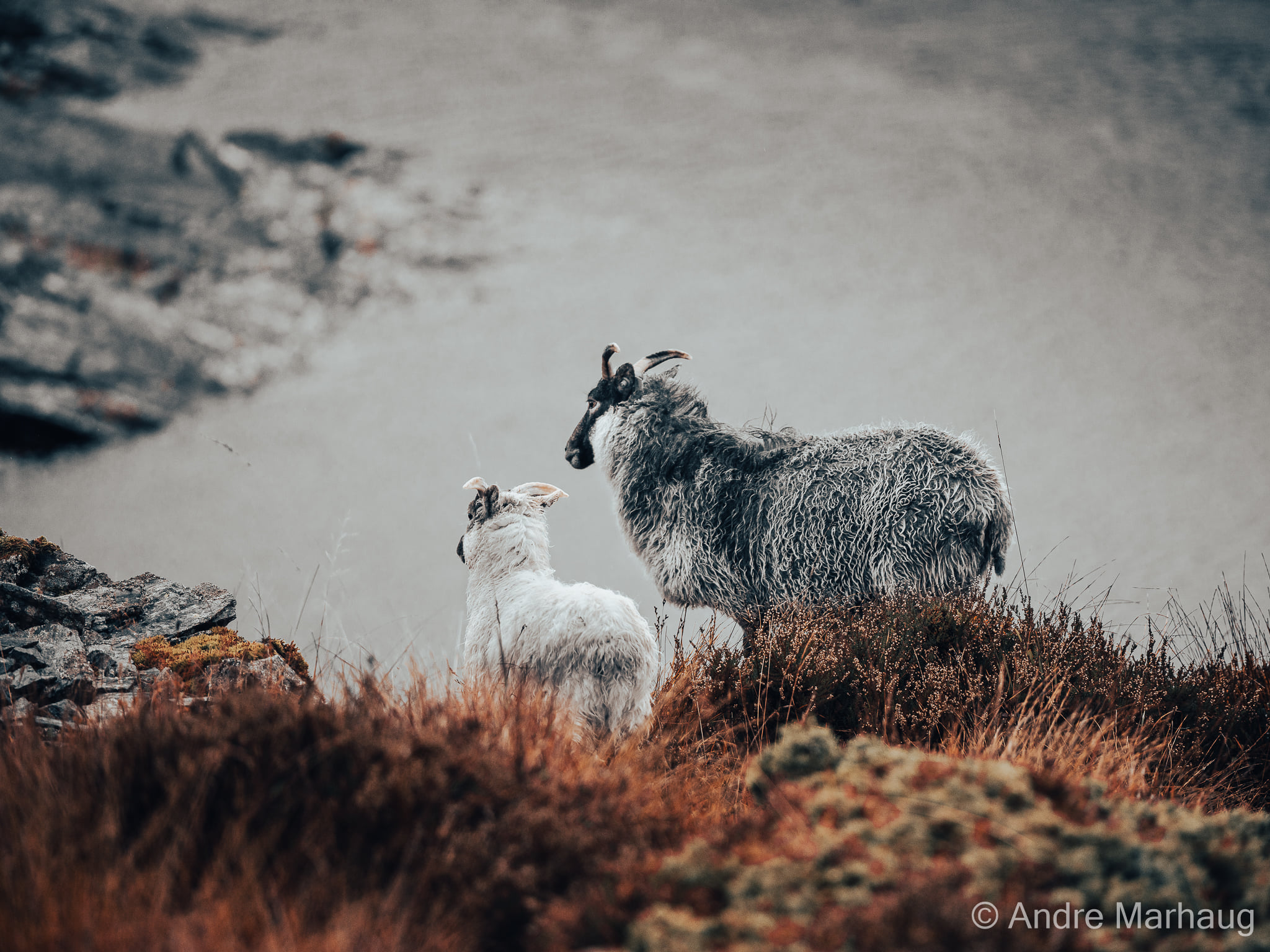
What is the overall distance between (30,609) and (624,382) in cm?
426

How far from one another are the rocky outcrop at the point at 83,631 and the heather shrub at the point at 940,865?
2660 millimetres

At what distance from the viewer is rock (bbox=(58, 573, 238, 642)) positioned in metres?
4.27

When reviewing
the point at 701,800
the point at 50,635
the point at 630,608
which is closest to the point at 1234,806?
the point at 701,800

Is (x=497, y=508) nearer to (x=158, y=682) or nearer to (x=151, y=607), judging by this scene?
(x=158, y=682)

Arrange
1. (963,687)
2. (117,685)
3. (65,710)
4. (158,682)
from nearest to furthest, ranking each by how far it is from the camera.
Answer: (65,710), (158,682), (117,685), (963,687)

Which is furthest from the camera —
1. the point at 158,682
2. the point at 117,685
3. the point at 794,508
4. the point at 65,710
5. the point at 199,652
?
the point at 794,508

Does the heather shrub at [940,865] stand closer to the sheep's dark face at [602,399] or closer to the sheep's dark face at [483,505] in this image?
the sheep's dark face at [483,505]

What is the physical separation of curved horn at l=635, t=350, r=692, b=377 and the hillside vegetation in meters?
3.43

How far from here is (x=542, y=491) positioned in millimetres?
4711

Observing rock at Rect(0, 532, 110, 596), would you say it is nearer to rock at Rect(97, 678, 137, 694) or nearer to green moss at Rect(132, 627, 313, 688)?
green moss at Rect(132, 627, 313, 688)

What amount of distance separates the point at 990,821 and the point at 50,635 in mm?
4595

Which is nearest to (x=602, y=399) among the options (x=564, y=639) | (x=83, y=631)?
(x=564, y=639)

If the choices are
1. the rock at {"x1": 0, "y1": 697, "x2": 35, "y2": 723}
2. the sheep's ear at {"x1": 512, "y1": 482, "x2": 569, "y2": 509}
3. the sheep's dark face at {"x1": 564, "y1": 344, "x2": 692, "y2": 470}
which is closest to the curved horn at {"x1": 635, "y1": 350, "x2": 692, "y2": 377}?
the sheep's dark face at {"x1": 564, "y1": 344, "x2": 692, "y2": 470}

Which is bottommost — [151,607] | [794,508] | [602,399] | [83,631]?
[83,631]
